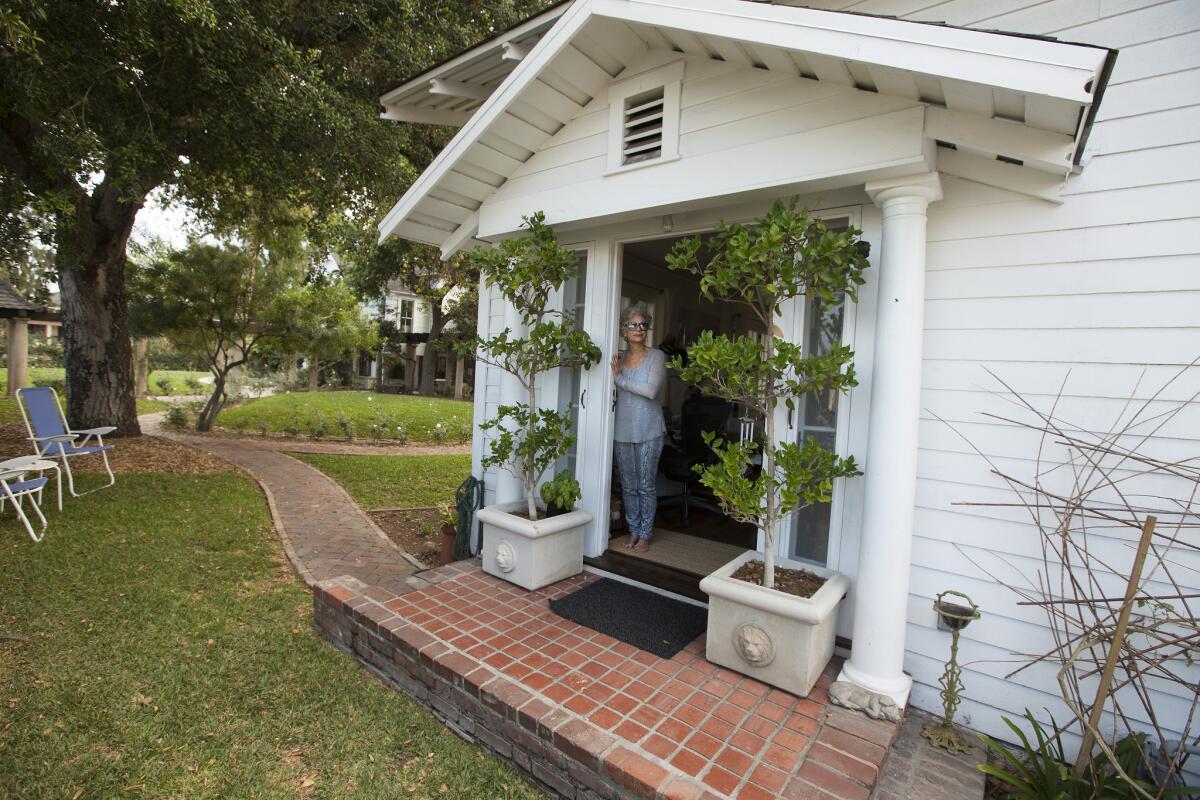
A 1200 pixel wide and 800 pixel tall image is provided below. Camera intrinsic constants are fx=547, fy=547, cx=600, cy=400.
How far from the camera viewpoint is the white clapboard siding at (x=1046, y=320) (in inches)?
85.7

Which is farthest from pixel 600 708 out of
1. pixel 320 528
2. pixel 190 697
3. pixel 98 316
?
pixel 98 316

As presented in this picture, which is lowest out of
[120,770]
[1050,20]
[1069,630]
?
[120,770]

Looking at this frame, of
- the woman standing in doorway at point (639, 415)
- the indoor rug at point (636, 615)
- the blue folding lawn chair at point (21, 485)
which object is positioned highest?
the woman standing in doorway at point (639, 415)

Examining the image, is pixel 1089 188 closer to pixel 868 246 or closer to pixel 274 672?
pixel 868 246

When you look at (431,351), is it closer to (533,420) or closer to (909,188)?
(533,420)

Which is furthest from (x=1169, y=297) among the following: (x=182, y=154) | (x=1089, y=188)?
(x=182, y=154)

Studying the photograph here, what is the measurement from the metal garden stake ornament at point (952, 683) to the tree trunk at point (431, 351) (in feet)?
66.2

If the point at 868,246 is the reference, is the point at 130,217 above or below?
above

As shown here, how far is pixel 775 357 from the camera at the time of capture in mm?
2689

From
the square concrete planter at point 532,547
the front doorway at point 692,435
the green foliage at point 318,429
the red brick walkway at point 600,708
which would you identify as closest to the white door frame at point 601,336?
the front doorway at point 692,435

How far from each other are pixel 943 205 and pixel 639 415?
2.18 metres

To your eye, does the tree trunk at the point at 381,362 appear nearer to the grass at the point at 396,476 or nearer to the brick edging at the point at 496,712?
the grass at the point at 396,476

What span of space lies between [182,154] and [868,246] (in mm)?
7392

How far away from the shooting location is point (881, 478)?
2486mm
